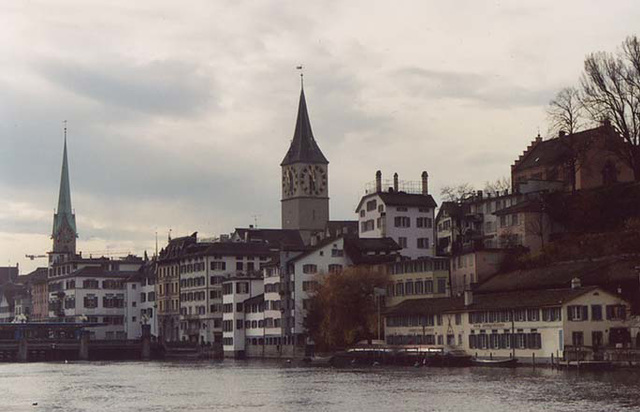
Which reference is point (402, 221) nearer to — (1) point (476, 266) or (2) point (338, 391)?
(1) point (476, 266)

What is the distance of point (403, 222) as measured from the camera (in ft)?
559

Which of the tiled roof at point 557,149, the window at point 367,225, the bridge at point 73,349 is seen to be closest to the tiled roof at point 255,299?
the window at point 367,225

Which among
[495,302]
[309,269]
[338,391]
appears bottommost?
[338,391]

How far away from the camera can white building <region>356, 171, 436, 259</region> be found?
170 meters

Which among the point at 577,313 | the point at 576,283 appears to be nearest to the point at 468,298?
the point at 576,283

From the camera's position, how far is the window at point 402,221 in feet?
558

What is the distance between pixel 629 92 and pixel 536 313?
99.4 feet

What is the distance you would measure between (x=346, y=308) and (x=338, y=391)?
52.5m

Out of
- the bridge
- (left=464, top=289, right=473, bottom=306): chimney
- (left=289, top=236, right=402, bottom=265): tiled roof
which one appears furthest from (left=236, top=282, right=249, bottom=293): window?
(left=464, top=289, right=473, bottom=306): chimney

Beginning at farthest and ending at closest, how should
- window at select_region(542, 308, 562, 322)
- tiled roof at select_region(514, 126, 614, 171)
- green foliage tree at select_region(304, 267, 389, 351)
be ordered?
green foliage tree at select_region(304, 267, 389, 351)
tiled roof at select_region(514, 126, 614, 171)
window at select_region(542, 308, 562, 322)

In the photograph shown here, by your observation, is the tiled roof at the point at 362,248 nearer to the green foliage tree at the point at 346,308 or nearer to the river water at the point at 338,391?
the green foliage tree at the point at 346,308

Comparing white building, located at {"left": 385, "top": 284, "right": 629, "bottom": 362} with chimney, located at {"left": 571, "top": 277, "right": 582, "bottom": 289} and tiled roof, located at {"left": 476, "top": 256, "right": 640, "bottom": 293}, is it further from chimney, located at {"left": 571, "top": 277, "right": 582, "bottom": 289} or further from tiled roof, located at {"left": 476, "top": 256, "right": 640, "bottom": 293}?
tiled roof, located at {"left": 476, "top": 256, "right": 640, "bottom": 293}

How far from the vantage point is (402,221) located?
170375 mm

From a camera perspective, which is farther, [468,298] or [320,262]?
[320,262]
